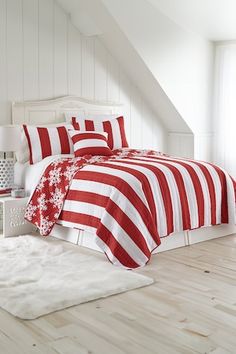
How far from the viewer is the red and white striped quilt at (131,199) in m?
3.49

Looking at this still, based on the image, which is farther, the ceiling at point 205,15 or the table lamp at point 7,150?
the ceiling at point 205,15

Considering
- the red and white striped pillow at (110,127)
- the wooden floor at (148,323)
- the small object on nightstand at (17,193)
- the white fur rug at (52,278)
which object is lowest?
the wooden floor at (148,323)

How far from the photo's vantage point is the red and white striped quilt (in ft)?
11.4

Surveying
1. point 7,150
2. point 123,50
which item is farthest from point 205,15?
point 7,150

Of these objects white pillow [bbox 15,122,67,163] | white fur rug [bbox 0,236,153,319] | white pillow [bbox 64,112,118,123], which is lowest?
white fur rug [bbox 0,236,153,319]

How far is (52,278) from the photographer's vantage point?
10.3ft

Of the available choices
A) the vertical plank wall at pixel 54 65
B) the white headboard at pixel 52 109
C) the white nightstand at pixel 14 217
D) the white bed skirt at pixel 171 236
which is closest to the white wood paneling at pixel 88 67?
the vertical plank wall at pixel 54 65

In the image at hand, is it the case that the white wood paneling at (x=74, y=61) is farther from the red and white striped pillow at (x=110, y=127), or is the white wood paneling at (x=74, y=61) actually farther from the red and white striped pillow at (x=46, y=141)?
the red and white striped pillow at (x=46, y=141)

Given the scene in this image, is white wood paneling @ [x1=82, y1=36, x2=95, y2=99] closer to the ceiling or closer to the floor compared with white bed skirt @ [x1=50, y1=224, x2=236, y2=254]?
closer to the ceiling

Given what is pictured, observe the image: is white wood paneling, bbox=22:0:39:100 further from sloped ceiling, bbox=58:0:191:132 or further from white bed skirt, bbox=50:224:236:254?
white bed skirt, bbox=50:224:236:254

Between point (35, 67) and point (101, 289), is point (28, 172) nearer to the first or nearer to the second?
point (35, 67)

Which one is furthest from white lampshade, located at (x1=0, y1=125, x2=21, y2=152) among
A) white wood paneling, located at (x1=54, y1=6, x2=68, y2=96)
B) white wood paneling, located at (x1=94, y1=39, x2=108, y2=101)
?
white wood paneling, located at (x1=94, y1=39, x2=108, y2=101)

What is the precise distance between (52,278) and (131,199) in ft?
2.45

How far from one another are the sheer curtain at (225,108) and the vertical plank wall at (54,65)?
78 centimetres
